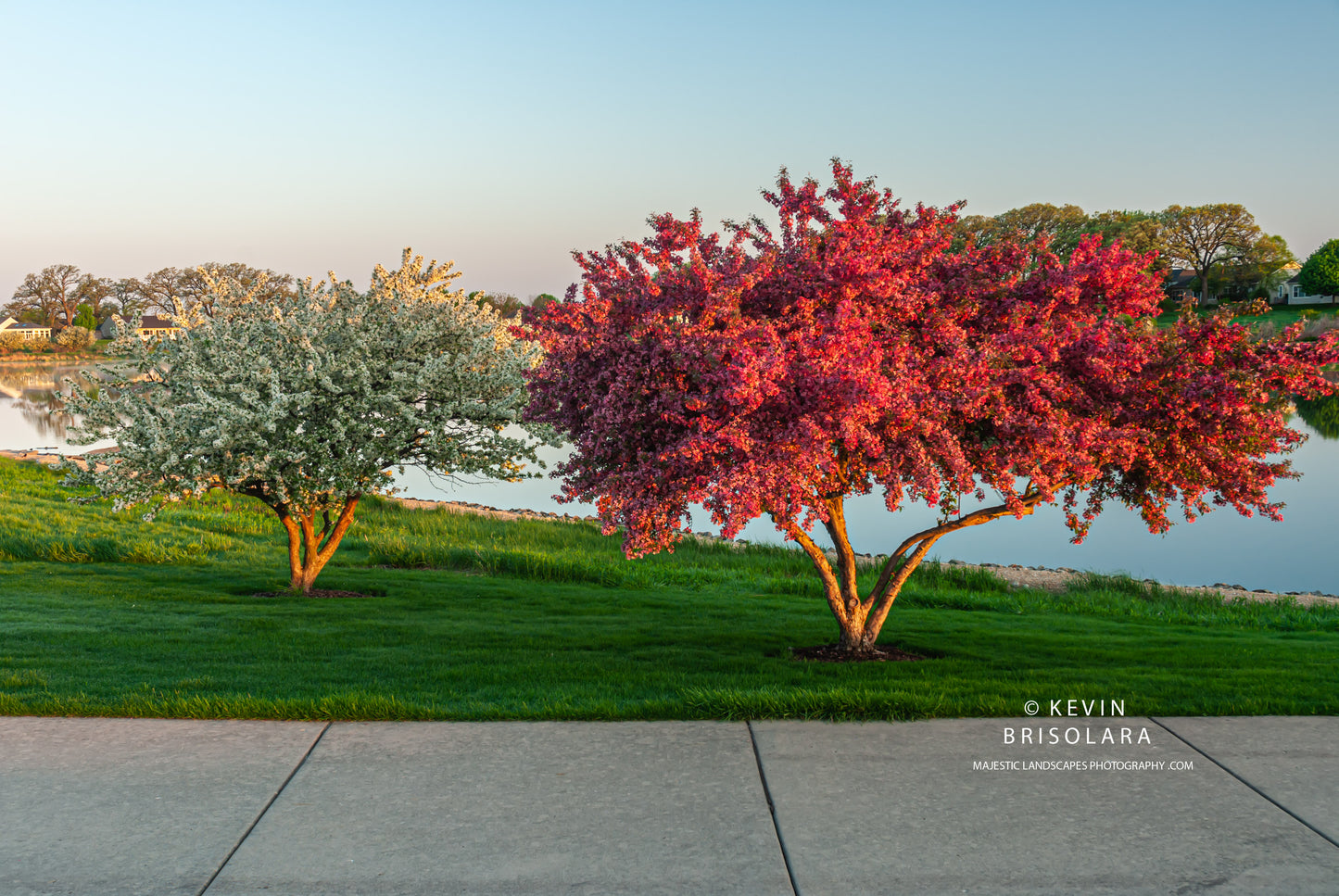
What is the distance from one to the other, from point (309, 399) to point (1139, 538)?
2429 cm

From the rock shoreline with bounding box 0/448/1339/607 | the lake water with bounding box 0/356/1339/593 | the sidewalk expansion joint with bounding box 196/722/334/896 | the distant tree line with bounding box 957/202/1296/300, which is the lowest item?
the sidewalk expansion joint with bounding box 196/722/334/896

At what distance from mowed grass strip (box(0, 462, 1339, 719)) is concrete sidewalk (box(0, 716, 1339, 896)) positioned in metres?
0.37

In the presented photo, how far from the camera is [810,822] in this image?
5.09 m

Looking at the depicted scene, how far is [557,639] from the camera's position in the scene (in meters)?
9.97

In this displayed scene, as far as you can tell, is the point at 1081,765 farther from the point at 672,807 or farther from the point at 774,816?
the point at 672,807

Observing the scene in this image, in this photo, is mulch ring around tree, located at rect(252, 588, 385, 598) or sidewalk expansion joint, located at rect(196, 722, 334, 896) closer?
sidewalk expansion joint, located at rect(196, 722, 334, 896)

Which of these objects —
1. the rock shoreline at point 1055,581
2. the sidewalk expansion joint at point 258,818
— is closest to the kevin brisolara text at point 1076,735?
the sidewalk expansion joint at point 258,818

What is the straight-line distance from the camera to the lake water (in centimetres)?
2347

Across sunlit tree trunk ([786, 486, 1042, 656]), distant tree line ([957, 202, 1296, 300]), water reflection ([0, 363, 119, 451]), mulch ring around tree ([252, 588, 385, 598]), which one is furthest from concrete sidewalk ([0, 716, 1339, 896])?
distant tree line ([957, 202, 1296, 300])

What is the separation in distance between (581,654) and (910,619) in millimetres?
5214

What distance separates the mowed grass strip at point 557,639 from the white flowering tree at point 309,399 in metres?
1.54

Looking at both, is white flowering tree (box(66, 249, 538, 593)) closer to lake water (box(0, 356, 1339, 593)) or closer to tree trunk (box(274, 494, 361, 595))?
tree trunk (box(274, 494, 361, 595))

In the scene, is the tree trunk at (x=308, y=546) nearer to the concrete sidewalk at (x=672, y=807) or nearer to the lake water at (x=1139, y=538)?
the lake water at (x=1139, y=538)

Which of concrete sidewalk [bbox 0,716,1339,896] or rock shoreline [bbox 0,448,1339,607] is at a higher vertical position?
rock shoreline [bbox 0,448,1339,607]
